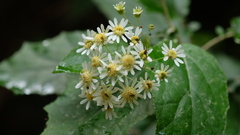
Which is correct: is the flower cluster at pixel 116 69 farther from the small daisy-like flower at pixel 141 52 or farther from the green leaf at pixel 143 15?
the green leaf at pixel 143 15

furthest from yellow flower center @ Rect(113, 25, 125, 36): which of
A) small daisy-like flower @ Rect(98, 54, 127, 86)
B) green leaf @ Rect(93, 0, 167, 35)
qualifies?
green leaf @ Rect(93, 0, 167, 35)

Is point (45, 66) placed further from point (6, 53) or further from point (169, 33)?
point (6, 53)

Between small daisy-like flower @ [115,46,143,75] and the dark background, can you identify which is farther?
the dark background

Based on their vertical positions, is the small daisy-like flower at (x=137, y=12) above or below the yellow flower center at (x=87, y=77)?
above

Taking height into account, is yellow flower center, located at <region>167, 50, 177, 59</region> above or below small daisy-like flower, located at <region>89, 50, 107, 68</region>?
below

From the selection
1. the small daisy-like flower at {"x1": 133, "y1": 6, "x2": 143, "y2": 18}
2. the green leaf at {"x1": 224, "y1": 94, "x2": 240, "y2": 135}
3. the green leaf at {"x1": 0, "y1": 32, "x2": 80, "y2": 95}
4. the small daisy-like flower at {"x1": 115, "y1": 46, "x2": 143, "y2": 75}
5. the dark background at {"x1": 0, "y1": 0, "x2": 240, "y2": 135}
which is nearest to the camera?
the small daisy-like flower at {"x1": 115, "y1": 46, "x2": 143, "y2": 75}

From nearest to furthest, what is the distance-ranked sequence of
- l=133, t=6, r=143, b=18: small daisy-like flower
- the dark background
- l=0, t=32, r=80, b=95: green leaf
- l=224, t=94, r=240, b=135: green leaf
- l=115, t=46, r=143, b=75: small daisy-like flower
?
l=115, t=46, r=143, b=75: small daisy-like flower < l=133, t=6, r=143, b=18: small daisy-like flower < l=224, t=94, r=240, b=135: green leaf < l=0, t=32, r=80, b=95: green leaf < the dark background

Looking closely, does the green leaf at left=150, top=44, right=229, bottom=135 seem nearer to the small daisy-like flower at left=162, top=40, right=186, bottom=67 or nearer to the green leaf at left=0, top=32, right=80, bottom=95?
the small daisy-like flower at left=162, top=40, right=186, bottom=67

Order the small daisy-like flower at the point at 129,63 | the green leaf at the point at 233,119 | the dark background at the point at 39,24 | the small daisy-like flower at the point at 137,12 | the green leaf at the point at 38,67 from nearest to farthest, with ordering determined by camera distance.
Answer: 1. the small daisy-like flower at the point at 129,63
2. the small daisy-like flower at the point at 137,12
3. the green leaf at the point at 233,119
4. the green leaf at the point at 38,67
5. the dark background at the point at 39,24

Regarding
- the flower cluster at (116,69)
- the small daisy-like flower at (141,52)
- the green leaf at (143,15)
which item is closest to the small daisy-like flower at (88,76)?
the flower cluster at (116,69)
